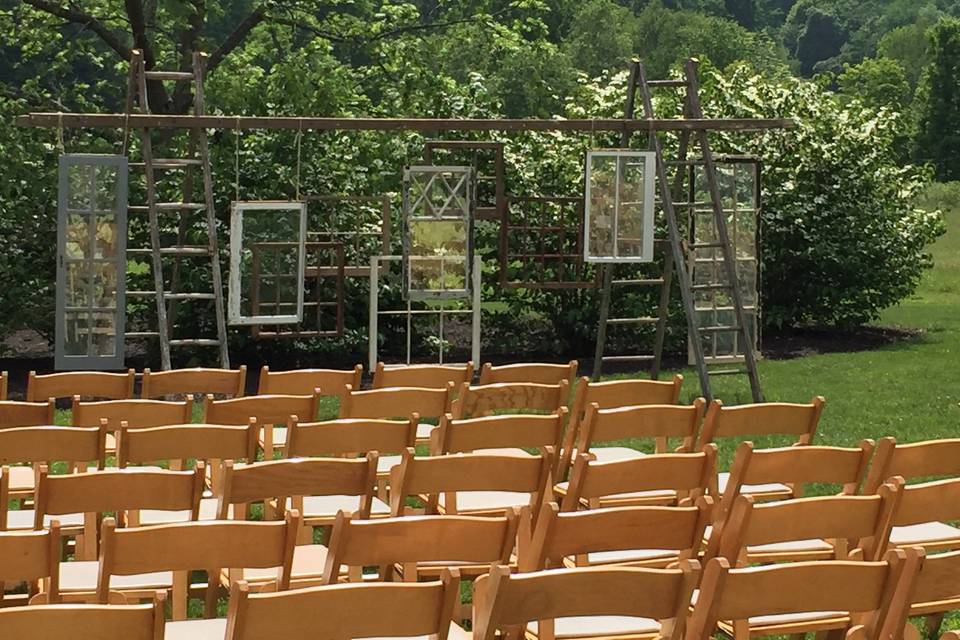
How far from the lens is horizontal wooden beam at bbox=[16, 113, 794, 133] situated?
39.1ft

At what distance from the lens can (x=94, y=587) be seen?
5.84 m

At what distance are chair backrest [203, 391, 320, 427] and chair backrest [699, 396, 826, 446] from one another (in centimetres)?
187

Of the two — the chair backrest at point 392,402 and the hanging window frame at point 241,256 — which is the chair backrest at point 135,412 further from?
the hanging window frame at point 241,256

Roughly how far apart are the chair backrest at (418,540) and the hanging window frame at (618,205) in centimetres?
824

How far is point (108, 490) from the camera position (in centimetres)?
567

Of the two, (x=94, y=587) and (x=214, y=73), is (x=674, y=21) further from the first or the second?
(x=94, y=587)

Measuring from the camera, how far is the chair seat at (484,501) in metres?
7.33

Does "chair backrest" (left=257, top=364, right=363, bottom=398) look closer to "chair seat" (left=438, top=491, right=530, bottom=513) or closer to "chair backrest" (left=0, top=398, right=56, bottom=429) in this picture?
"chair backrest" (left=0, top=398, right=56, bottom=429)

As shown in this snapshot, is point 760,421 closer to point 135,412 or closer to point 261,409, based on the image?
point 261,409

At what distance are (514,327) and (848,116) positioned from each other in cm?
438

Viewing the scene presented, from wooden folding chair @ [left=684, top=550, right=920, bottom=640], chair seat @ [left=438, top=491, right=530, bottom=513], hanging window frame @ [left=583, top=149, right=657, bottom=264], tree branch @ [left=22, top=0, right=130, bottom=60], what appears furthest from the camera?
tree branch @ [left=22, top=0, right=130, bottom=60]

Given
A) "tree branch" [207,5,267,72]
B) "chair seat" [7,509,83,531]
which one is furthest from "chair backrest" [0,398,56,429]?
"tree branch" [207,5,267,72]

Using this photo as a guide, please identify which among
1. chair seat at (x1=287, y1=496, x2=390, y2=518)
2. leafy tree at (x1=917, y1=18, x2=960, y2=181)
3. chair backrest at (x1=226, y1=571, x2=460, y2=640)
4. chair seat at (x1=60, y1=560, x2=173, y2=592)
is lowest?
chair seat at (x1=60, y1=560, x2=173, y2=592)

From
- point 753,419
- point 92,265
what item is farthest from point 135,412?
point 92,265
